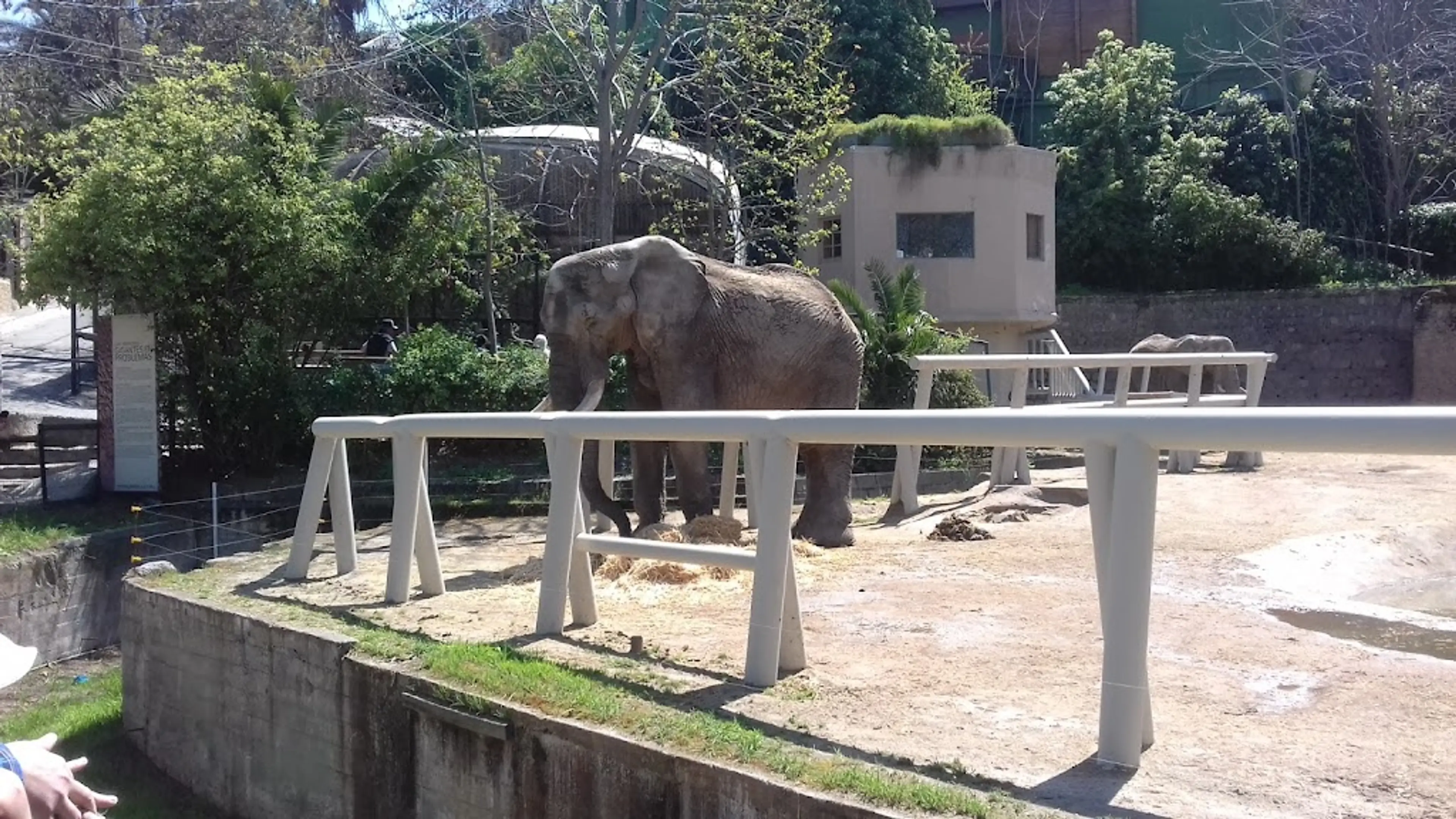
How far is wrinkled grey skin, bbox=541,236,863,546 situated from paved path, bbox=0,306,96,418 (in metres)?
12.6

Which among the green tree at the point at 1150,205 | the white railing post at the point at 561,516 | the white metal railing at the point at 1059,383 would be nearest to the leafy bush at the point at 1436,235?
the green tree at the point at 1150,205

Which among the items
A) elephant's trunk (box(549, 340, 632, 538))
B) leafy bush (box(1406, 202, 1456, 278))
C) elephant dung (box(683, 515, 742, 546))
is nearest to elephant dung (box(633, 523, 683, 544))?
elephant dung (box(683, 515, 742, 546))

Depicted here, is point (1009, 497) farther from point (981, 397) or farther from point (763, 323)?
point (981, 397)

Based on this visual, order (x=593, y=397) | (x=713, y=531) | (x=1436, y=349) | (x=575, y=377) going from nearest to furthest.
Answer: (x=713, y=531) < (x=593, y=397) < (x=575, y=377) < (x=1436, y=349)

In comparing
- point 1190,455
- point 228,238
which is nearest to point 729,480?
point 1190,455

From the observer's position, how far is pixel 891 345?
17.5 meters

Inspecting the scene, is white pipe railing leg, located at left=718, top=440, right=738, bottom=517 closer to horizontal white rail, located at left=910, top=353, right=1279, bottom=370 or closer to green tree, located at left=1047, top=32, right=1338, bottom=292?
horizontal white rail, located at left=910, top=353, right=1279, bottom=370

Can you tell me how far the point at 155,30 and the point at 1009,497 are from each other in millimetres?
23921

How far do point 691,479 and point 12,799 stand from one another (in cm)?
778

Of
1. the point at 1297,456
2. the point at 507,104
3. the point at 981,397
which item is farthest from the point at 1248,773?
the point at 507,104

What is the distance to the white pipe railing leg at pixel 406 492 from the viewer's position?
7.55 metres

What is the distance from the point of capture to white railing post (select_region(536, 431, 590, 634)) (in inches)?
254

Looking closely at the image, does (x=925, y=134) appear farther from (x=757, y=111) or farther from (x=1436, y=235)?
(x=1436, y=235)

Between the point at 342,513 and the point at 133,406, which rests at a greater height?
the point at 133,406
